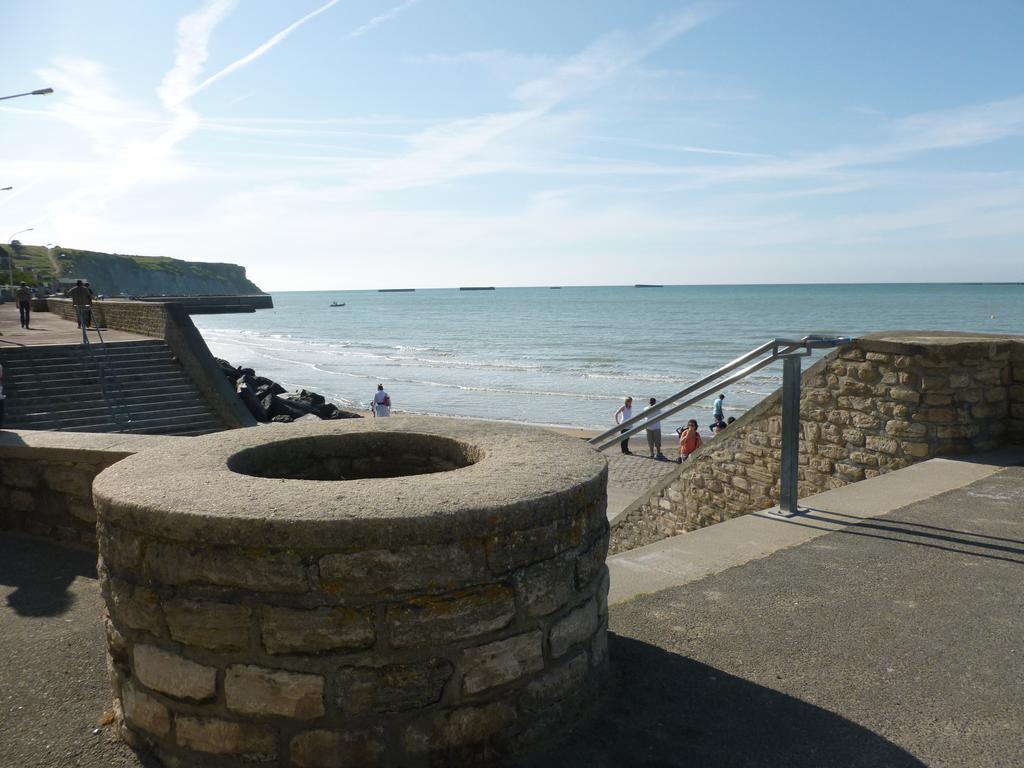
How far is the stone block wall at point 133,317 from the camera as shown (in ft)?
64.2

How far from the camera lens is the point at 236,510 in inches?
95.7

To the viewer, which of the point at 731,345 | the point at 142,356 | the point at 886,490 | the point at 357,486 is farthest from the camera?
the point at 731,345

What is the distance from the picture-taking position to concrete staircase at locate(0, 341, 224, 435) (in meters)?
14.6

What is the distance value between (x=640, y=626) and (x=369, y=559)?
69.9 inches

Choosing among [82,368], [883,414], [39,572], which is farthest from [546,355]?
[39,572]

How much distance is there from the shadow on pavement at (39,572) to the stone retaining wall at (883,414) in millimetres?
6058

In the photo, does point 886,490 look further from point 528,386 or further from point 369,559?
point 528,386

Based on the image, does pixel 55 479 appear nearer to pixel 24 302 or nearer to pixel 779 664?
pixel 779 664

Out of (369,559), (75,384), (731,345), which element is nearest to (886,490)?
(369,559)

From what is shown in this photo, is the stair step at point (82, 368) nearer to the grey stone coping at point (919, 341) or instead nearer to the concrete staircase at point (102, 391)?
the concrete staircase at point (102, 391)

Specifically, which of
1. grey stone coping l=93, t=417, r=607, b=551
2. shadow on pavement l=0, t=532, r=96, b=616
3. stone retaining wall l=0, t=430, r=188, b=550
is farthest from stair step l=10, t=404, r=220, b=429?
grey stone coping l=93, t=417, r=607, b=551

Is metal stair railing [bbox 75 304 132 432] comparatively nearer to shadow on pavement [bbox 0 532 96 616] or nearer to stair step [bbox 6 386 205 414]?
stair step [bbox 6 386 205 414]

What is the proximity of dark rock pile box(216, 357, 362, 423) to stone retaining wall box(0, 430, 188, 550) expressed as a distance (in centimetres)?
1349

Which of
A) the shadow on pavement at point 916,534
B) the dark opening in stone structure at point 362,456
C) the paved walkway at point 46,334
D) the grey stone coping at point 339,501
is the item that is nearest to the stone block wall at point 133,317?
the paved walkway at point 46,334
